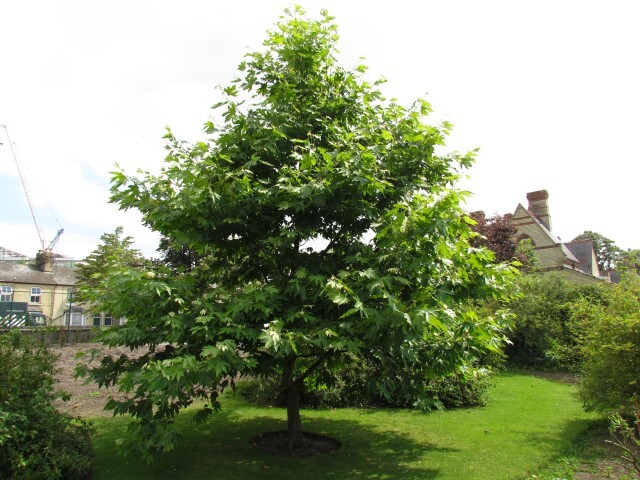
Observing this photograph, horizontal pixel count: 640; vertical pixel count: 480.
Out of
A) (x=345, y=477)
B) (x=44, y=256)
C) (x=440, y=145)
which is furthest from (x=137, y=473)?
(x=44, y=256)

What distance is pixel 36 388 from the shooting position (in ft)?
23.3

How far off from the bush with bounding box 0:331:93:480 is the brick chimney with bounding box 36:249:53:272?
46138 millimetres

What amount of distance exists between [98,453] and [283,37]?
8445mm

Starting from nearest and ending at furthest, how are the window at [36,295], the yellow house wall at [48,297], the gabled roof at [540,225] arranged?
the gabled roof at [540,225]
the yellow house wall at [48,297]
the window at [36,295]

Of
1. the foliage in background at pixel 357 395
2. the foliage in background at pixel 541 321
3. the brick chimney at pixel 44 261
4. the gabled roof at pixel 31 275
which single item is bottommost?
the foliage in background at pixel 357 395

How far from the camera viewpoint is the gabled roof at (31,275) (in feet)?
142

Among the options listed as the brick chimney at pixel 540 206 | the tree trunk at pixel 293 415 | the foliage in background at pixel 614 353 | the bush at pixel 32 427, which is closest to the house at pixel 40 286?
the bush at pixel 32 427

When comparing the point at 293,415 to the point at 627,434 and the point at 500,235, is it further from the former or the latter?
the point at 500,235

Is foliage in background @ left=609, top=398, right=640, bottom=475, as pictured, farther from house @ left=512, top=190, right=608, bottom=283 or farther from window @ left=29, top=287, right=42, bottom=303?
window @ left=29, top=287, right=42, bottom=303

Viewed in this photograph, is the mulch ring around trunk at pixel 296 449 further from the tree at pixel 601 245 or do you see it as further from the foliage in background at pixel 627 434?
the tree at pixel 601 245

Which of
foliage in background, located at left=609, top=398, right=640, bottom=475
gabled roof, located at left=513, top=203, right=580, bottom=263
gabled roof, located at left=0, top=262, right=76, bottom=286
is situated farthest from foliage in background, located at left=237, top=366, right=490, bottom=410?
gabled roof, located at left=0, top=262, right=76, bottom=286

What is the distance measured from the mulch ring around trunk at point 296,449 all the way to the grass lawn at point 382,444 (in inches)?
8.7

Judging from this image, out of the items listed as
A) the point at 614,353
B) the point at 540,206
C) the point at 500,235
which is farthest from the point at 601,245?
the point at 614,353

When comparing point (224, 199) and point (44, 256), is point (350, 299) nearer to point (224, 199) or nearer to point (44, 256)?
point (224, 199)
